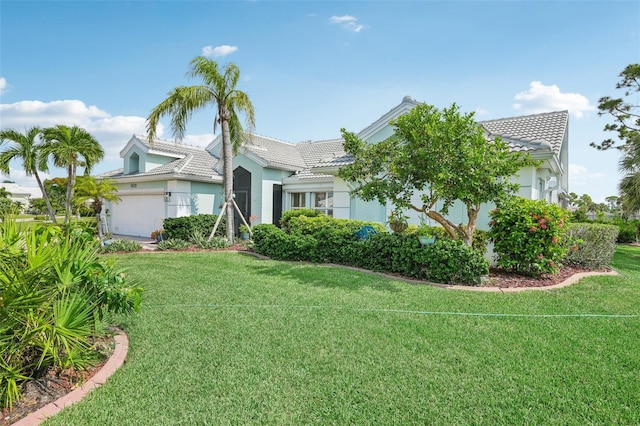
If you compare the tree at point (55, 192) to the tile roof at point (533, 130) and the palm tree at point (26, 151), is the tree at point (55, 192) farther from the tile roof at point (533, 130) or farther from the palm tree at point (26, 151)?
the tile roof at point (533, 130)

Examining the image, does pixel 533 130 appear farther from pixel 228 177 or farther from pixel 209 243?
pixel 209 243

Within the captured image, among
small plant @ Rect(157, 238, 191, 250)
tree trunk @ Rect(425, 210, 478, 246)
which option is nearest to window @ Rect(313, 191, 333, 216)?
small plant @ Rect(157, 238, 191, 250)

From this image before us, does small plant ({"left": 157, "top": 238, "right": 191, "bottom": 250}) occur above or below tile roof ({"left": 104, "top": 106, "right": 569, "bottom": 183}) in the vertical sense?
below

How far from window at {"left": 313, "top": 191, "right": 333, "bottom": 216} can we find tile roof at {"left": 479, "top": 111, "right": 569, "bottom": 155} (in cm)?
782

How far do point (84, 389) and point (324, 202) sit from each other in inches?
570

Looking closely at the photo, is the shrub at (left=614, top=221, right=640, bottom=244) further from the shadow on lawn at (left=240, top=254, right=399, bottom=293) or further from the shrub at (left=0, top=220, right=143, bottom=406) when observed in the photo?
the shrub at (left=0, top=220, right=143, bottom=406)

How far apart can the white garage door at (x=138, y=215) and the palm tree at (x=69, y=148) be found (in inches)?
186

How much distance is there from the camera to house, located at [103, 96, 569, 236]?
508 inches

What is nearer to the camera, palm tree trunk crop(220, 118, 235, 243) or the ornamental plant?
the ornamental plant

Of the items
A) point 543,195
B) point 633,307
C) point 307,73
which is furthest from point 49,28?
point 543,195

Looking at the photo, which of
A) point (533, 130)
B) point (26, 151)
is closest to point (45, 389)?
→ point (533, 130)

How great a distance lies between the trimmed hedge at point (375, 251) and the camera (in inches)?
307

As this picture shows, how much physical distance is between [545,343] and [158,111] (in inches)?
608

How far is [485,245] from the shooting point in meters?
9.91
